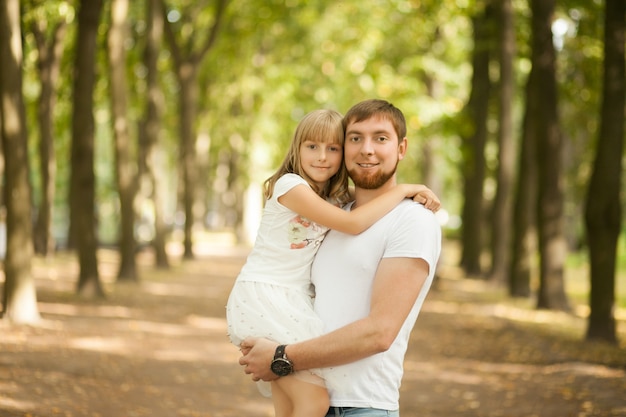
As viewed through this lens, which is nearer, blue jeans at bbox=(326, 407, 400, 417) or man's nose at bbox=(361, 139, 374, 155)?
blue jeans at bbox=(326, 407, 400, 417)

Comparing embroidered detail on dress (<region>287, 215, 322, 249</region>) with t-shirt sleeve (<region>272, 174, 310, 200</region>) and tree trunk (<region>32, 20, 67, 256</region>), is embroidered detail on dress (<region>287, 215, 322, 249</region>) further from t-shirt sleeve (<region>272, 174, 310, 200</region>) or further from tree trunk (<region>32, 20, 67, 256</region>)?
tree trunk (<region>32, 20, 67, 256</region>)

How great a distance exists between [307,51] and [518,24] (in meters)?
11.7

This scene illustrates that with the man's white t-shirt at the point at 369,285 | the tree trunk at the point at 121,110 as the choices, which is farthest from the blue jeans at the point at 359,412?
the tree trunk at the point at 121,110

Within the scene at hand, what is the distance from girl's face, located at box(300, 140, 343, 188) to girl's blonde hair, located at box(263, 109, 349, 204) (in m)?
0.02

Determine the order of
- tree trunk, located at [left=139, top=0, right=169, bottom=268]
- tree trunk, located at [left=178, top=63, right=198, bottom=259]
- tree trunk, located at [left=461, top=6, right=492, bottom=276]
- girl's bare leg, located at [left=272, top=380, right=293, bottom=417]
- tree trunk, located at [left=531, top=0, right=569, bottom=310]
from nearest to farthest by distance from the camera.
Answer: girl's bare leg, located at [left=272, top=380, right=293, bottom=417] → tree trunk, located at [left=531, top=0, right=569, bottom=310] → tree trunk, located at [left=139, top=0, right=169, bottom=268] → tree trunk, located at [left=461, top=6, right=492, bottom=276] → tree trunk, located at [left=178, top=63, right=198, bottom=259]

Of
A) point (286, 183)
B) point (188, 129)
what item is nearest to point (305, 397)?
point (286, 183)

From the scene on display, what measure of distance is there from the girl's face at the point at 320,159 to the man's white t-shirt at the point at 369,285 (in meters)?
0.44

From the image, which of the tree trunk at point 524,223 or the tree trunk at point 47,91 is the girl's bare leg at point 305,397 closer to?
the tree trunk at point 524,223

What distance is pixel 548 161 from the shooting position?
18.0m

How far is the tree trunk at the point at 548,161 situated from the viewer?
58.2ft

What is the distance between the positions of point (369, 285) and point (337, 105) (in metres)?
26.8

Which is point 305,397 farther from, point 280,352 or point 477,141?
point 477,141

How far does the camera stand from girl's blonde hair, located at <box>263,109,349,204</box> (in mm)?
3836

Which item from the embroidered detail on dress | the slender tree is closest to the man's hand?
the embroidered detail on dress
